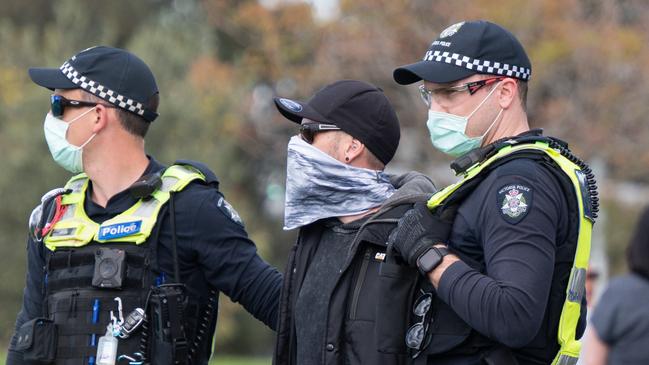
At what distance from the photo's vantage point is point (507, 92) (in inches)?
161

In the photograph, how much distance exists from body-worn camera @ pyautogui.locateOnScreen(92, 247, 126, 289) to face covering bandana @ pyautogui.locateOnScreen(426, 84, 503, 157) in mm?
1422

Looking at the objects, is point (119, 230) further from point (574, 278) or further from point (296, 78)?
point (296, 78)

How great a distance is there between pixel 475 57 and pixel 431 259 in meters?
0.78

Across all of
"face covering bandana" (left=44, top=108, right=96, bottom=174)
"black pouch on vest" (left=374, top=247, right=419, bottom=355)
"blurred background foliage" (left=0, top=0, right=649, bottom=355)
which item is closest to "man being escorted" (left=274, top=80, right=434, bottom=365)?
"black pouch on vest" (left=374, top=247, right=419, bottom=355)

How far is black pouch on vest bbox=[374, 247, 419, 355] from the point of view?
4.04 m

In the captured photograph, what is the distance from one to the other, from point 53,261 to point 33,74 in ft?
2.87

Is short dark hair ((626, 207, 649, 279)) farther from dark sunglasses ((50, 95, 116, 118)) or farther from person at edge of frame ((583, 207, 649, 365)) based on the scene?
dark sunglasses ((50, 95, 116, 118))

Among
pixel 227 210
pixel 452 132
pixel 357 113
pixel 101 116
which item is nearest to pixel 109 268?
pixel 227 210

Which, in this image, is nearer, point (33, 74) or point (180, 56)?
point (33, 74)

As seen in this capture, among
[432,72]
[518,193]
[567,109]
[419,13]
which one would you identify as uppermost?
[419,13]

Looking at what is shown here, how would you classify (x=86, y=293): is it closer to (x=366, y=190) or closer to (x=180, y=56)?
(x=366, y=190)

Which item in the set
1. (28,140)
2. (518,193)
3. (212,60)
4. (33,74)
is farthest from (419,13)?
(518,193)

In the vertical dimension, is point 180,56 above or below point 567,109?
above

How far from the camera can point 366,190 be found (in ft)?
14.8
